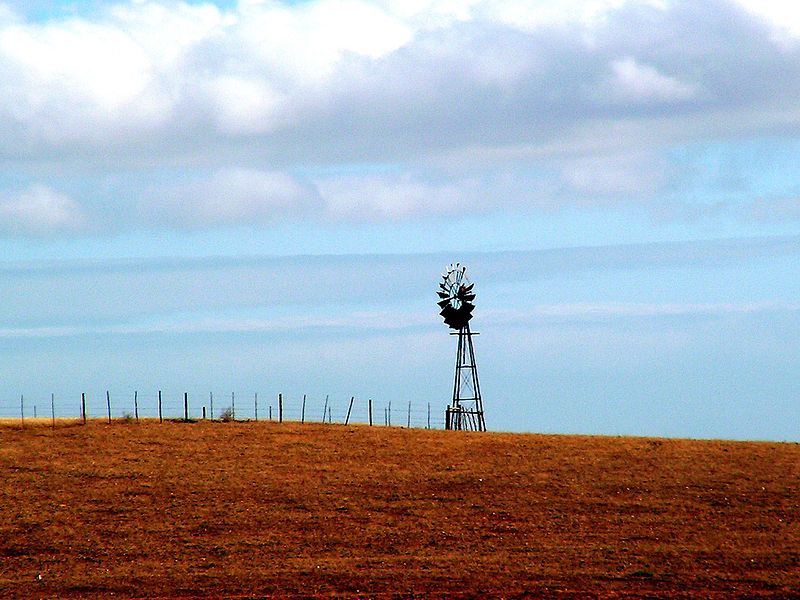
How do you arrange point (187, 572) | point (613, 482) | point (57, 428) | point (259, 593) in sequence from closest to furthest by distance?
point (259, 593) < point (187, 572) < point (613, 482) < point (57, 428)

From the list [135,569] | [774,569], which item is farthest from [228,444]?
[774,569]

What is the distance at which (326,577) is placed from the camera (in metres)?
41.2

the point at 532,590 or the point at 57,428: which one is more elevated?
the point at 57,428

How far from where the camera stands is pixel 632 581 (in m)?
40.5

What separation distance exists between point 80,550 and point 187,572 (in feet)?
16.8

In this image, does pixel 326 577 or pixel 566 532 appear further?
pixel 566 532

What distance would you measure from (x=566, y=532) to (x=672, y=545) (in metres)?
3.99

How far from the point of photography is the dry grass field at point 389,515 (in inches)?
1615

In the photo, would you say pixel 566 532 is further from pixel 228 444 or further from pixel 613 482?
pixel 228 444

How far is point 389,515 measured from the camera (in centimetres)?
4869

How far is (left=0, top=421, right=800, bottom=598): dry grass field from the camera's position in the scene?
41.0m

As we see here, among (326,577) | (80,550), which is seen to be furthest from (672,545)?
(80,550)

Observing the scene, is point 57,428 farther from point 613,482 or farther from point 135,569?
point 613,482

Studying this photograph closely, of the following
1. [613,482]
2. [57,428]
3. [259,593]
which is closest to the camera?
[259,593]
